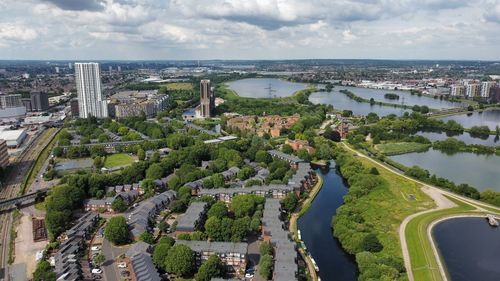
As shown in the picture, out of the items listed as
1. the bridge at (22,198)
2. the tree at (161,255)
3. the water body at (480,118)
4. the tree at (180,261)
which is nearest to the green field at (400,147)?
the water body at (480,118)

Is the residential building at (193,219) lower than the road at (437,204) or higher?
higher

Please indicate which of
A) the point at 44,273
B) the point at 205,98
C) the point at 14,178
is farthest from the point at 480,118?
the point at 44,273

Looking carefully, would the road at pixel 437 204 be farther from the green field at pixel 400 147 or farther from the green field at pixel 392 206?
the green field at pixel 400 147

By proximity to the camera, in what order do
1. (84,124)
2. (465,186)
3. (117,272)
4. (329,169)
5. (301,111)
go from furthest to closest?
1. (301,111)
2. (84,124)
3. (329,169)
4. (465,186)
5. (117,272)

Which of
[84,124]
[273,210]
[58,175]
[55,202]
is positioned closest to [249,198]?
[273,210]

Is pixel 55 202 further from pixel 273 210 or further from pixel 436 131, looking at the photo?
pixel 436 131

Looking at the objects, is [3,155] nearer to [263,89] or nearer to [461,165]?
[461,165]

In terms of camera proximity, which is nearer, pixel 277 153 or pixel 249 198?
pixel 249 198
